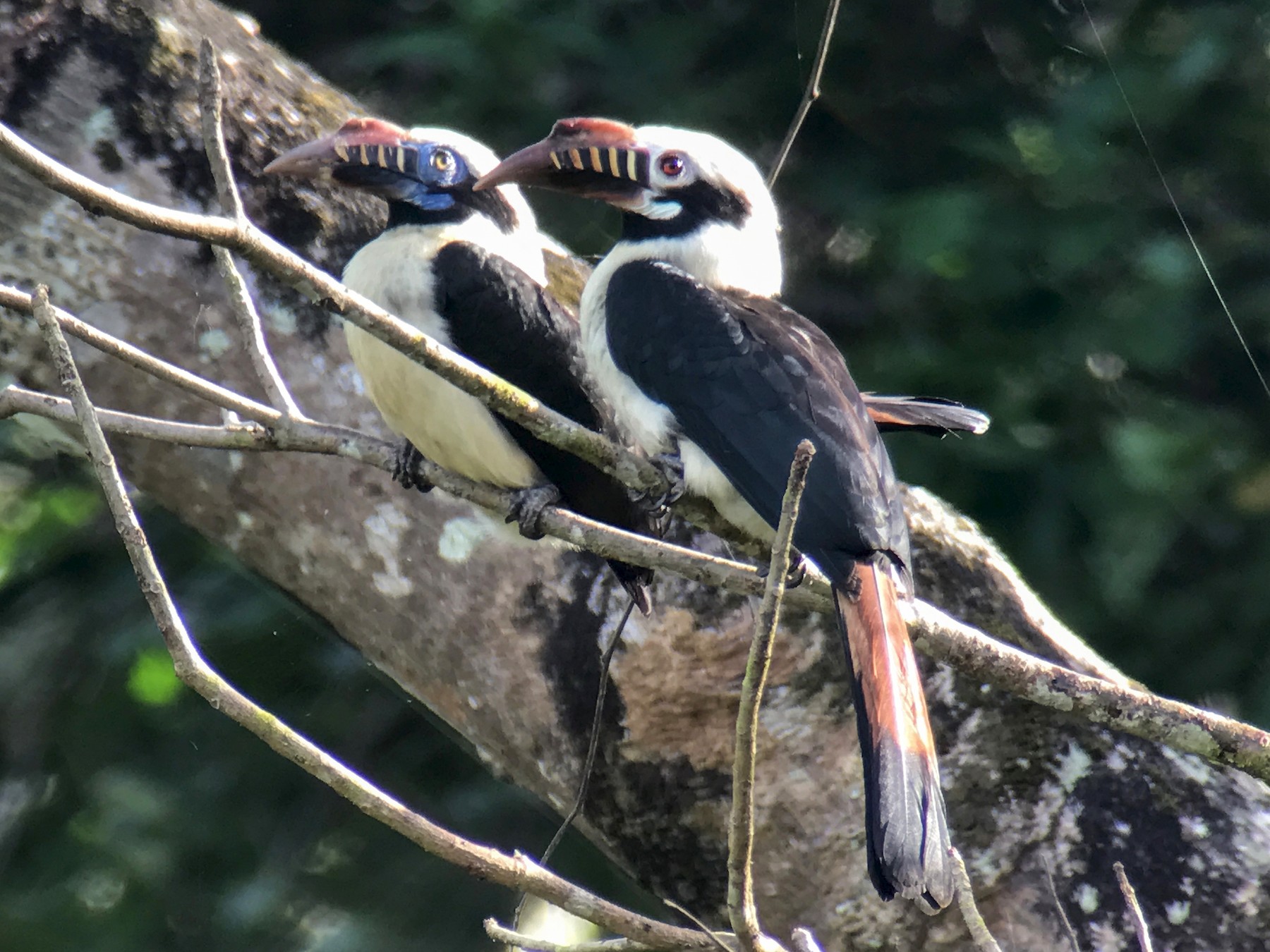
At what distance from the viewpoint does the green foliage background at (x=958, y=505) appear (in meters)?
3.09

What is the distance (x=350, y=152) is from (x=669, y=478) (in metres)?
0.82

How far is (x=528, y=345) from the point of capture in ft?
8.38

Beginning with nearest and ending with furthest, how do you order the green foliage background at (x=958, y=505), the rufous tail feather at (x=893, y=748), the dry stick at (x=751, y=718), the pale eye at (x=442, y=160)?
the dry stick at (x=751, y=718), the rufous tail feather at (x=893, y=748), the pale eye at (x=442, y=160), the green foliage background at (x=958, y=505)

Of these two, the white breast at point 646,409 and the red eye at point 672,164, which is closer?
the white breast at point 646,409

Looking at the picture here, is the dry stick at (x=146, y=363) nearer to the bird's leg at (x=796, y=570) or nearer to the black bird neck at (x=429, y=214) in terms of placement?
the bird's leg at (x=796, y=570)

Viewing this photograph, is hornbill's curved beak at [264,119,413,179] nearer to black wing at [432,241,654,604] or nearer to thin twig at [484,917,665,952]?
black wing at [432,241,654,604]

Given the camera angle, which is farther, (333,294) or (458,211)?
(458,211)

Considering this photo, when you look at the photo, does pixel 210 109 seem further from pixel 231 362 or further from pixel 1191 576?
pixel 1191 576

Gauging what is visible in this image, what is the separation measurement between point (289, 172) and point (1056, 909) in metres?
1.64

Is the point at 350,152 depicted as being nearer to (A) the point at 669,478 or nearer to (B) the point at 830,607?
(A) the point at 669,478

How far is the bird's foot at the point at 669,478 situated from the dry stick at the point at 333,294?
138 mm

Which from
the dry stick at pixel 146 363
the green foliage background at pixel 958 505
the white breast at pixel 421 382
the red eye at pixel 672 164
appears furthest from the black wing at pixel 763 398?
the green foliage background at pixel 958 505

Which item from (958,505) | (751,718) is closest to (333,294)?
(751,718)

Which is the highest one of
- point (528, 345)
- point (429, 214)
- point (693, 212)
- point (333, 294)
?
point (333, 294)
